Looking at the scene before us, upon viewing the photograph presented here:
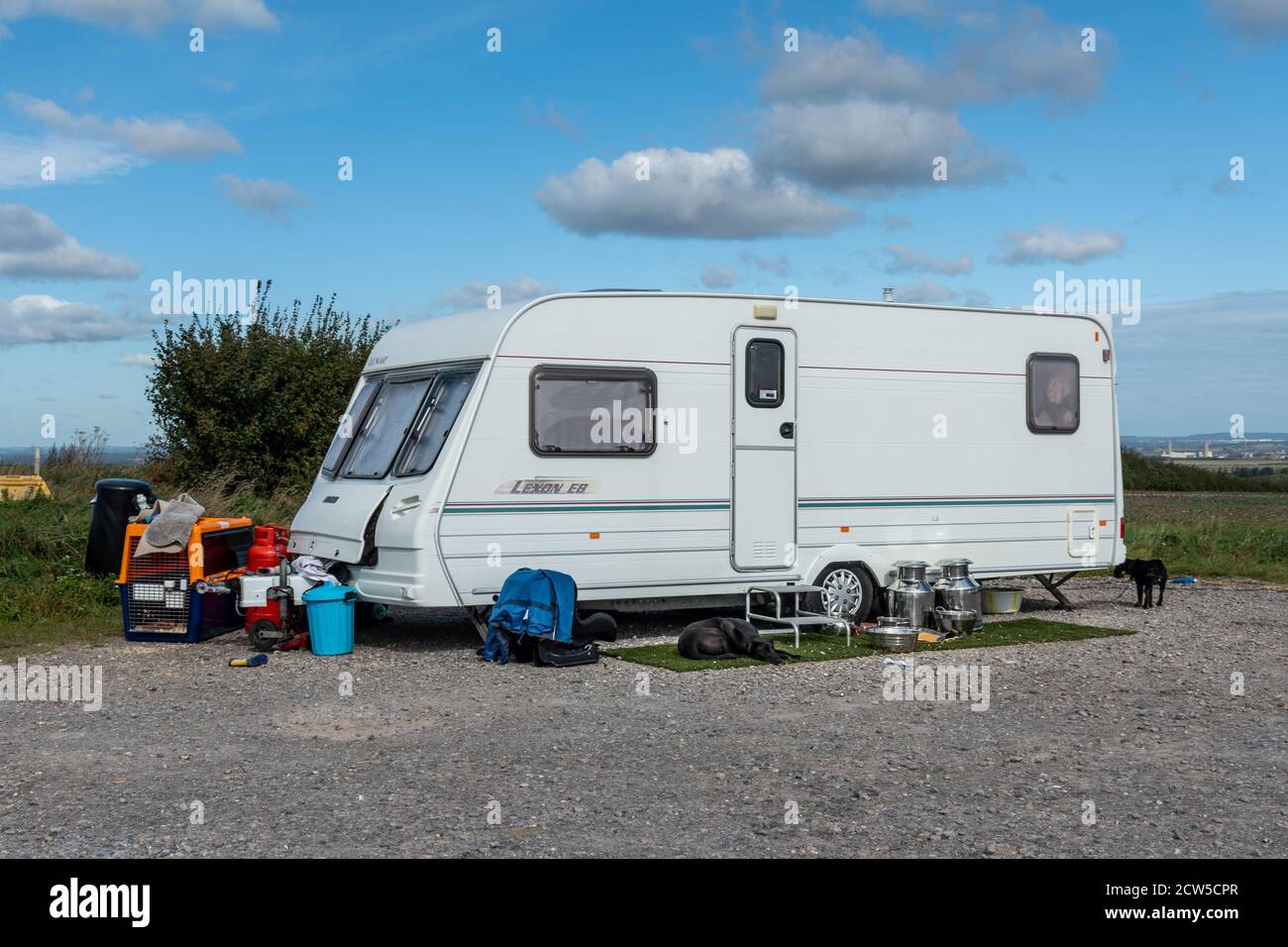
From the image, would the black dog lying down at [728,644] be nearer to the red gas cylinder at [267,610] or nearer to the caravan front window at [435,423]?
the caravan front window at [435,423]

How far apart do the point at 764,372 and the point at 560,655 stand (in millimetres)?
3049

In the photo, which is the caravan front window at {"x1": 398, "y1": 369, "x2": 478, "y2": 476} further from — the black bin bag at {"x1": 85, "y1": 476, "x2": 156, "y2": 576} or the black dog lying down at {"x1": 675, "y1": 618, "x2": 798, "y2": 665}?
the black bin bag at {"x1": 85, "y1": 476, "x2": 156, "y2": 576}

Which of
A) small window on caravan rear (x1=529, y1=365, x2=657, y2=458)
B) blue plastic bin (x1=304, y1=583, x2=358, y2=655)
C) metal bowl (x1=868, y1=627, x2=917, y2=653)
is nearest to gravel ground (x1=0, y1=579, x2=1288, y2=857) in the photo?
blue plastic bin (x1=304, y1=583, x2=358, y2=655)

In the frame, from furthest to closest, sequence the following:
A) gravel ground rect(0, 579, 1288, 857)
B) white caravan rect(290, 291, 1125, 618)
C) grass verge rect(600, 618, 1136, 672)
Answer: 1. white caravan rect(290, 291, 1125, 618)
2. grass verge rect(600, 618, 1136, 672)
3. gravel ground rect(0, 579, 1288, 857)

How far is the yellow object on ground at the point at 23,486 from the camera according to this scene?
15422 mm

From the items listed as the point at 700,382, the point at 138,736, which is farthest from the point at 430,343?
the point at 138,736

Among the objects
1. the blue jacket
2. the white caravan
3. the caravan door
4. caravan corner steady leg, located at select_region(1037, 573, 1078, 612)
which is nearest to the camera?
the blue jacket

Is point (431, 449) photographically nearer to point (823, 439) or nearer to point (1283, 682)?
point (823, 439)

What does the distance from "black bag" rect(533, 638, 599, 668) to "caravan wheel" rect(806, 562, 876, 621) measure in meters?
2.51

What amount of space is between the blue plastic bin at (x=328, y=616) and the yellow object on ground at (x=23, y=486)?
22.2 feet

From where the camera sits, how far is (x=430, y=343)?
35.2 ft

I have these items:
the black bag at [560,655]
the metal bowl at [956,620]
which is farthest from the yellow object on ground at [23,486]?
the metal bowl at [956,620]

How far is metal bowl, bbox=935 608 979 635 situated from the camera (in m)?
11.0

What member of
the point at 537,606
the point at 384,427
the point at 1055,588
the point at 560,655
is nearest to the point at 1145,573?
the point at 1055,588
